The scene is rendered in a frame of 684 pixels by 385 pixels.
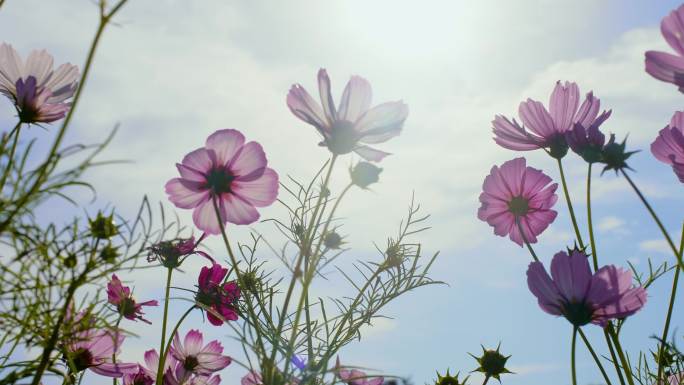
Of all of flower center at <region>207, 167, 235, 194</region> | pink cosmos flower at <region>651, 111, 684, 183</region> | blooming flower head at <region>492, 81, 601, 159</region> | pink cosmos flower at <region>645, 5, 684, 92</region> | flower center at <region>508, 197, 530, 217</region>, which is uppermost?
blooming flower head at <region>492, 81, 601, 159</region>

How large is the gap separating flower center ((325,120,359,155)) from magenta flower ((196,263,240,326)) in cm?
39

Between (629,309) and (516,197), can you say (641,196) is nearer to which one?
(629,309)

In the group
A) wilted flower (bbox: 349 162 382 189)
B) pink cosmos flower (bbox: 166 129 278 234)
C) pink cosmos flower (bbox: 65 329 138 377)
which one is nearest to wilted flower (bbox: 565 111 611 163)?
wilted flower (bbox: 349 162 382 189)

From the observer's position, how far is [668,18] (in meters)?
0.73

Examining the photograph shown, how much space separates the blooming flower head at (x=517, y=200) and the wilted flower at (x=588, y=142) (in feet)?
0.73

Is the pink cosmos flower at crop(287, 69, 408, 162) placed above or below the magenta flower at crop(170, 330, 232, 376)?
above

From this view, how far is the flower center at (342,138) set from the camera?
33.5 inches

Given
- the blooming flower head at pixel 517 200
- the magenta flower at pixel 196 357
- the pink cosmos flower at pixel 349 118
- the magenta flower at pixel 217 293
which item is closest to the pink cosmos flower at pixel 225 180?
the pink cosmos flower at pixel 349 118

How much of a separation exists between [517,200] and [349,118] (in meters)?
0.53

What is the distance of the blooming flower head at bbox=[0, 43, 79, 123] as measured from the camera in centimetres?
87

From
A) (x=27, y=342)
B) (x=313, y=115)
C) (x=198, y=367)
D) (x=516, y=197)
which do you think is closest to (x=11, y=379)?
(x=27, y=342)

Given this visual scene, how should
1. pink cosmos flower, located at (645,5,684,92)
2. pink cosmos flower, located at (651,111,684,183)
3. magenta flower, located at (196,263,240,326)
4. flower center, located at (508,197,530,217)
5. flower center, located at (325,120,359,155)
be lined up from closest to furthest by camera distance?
pink cosmos flower, located at (645,5,684,92)
flower center, located at (325,120,359,155)
pink cosmos flower, located at (651,111,684,183)
magenta flower, located at (196,263,240,326)
flower center, located at (508,197,530,217)

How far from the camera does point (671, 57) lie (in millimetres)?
719

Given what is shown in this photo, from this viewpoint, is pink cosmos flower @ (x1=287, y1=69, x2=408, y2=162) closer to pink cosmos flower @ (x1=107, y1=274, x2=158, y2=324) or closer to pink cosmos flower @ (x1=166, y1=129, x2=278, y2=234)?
pink cosmos flower @ (x1=166, y1=129, x2=278, y2=234)
